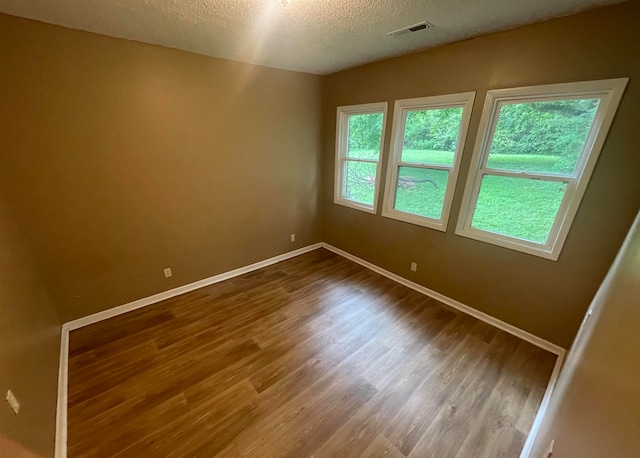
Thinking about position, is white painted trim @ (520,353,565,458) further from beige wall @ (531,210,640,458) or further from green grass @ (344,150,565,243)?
green grass @ (344,150,565,243)

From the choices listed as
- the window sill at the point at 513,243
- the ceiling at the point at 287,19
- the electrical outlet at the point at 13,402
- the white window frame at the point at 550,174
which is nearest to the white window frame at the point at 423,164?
the white window frame at the point at 550,174

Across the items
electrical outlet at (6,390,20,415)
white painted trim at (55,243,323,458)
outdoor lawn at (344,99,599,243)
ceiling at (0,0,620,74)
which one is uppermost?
→ ceiling at (0,0,620,74)

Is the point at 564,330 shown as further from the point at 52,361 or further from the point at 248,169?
the point at 52,361

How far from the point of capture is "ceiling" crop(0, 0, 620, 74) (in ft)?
5.13

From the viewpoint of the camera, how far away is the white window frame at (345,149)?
3.01m

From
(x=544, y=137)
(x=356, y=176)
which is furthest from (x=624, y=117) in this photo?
(x=356, y=176)

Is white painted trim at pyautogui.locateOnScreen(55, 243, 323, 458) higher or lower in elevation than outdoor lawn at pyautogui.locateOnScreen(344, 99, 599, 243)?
lower

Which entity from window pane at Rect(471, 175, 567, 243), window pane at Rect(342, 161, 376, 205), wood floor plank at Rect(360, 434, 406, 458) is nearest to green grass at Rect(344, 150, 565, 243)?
window pane at Rect(471, 175, 567, 243)

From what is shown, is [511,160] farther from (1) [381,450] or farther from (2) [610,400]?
(1) [381,450]

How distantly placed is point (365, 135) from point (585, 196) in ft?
7.46

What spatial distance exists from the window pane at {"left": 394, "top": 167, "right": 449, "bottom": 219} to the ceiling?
3.97 ft

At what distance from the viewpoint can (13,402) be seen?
1122mm

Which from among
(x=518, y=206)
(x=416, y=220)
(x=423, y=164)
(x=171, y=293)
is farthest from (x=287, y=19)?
(x=171, y=293)

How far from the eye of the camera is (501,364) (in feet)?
6.59
